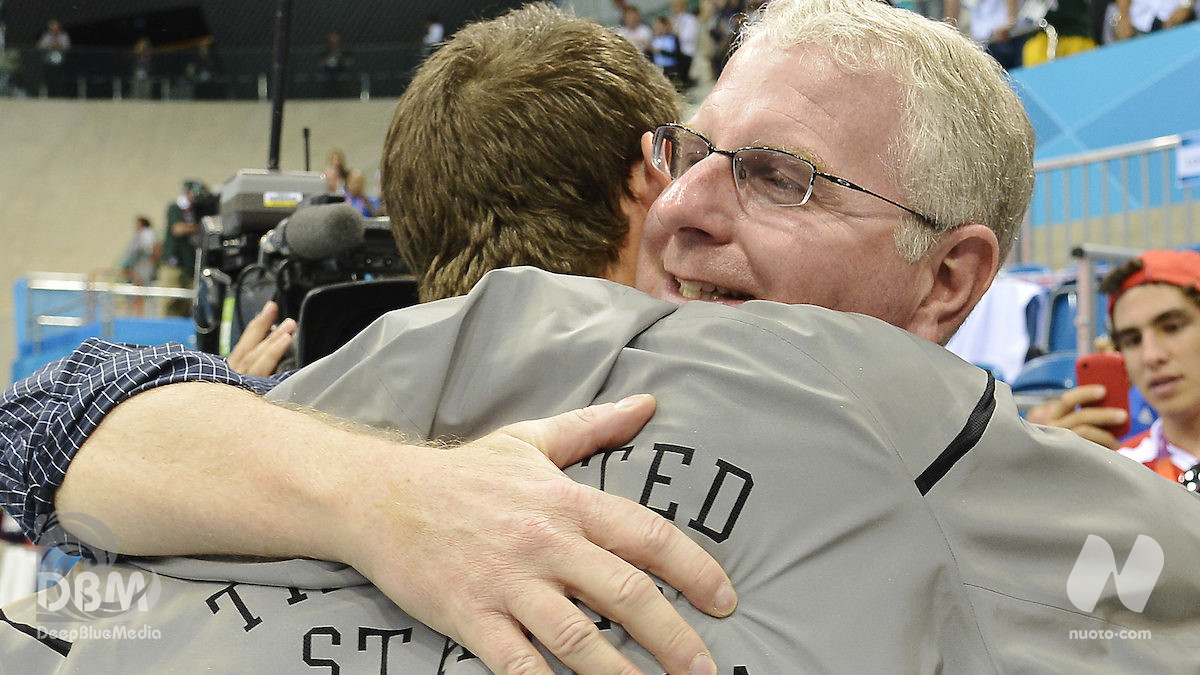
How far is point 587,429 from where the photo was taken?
0.76 meters

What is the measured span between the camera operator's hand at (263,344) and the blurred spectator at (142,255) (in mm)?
9441

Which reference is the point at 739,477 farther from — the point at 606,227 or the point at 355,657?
the point at 606,227

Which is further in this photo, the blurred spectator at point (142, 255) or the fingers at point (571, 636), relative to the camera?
the blurred spectator at point (142, 255)

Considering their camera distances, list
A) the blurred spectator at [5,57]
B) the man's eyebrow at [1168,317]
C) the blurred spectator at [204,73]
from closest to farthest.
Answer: the man's eyebrow at [1168,317] < the blurred spectator at [204,73] < the blurred spectator at [5,57]

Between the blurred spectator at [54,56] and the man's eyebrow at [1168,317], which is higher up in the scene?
the man's eyebrow at [1168,317]

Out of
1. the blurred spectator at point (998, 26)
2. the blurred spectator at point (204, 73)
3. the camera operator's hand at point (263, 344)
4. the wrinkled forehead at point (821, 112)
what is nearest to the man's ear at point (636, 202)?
the wrinkled forehead at point (821, 112)

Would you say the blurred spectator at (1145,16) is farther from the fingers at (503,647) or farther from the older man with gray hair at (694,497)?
the fingers at (503,647)

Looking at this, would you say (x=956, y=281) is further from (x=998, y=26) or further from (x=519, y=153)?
(x=998, y=26)

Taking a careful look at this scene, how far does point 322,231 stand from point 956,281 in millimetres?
845

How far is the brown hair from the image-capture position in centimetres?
112

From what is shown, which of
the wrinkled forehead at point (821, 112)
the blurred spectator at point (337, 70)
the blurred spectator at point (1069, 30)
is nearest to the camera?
the wrinkled forehead at point (821, 112)

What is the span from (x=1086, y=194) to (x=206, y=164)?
11196 mm
